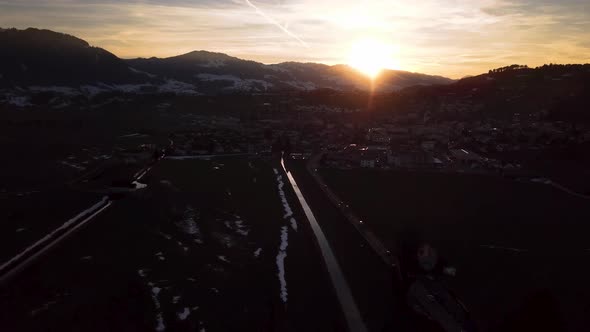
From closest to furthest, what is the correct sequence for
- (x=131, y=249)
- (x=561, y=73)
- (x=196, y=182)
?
(x=131, y=249) < (x=196, y=182) < (x=561, y=73)

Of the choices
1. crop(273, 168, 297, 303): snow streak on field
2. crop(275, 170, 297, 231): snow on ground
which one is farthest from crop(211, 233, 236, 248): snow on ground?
crop(275, 170, 297, 231): snow on ground

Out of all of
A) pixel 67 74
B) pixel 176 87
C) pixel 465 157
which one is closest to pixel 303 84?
pixel 176 87

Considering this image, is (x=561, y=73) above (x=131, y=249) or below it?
above

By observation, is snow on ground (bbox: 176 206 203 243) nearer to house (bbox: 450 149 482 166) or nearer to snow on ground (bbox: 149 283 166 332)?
snow on ground (bbox: 149 283 166 332)

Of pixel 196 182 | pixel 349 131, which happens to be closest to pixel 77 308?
pixel 196 182

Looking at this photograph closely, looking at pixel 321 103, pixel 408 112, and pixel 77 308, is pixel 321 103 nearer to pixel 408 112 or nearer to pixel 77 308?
pixel 408 112
